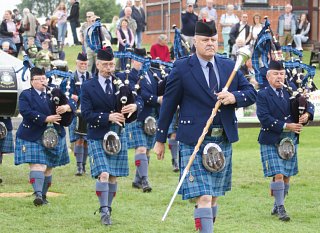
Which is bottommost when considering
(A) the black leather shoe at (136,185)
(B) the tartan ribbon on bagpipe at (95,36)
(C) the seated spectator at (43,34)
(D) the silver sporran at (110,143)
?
(A) the black leather shoe at (136,185)

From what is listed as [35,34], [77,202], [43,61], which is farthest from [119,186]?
[35,34]

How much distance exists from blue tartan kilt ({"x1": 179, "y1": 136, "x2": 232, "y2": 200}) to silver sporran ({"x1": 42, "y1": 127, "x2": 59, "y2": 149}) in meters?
2.90

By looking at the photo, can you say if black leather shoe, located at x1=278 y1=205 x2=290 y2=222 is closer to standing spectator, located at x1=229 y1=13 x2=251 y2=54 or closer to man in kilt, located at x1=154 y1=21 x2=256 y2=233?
man in kilt, located at x1=154 y1=21 x2=256 y2=233

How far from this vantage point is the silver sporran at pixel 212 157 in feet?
21.7

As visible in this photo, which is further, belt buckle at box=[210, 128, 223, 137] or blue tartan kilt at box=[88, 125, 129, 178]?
blue tartan kilt at box=[88, 125, 129, 178]

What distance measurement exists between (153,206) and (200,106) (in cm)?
295

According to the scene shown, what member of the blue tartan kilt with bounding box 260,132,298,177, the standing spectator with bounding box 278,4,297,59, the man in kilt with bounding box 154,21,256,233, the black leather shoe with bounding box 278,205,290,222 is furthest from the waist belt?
the standing spectator with bounding box 278,4,297,59

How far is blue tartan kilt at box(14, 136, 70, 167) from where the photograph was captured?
938 centimetres

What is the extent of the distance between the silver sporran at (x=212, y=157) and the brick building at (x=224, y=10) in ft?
59.6

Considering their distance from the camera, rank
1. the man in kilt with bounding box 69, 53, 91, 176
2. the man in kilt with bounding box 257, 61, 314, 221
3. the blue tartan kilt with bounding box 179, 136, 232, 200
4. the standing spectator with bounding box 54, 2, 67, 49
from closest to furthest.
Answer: the blue tartan kilt with bounding box 179, 136, 232, 200 < the man in kilt with bounding box 257, 61, 314, 221 < the man in kilt with bounding box 69, 53, 91, 176 < the standing spectator with bounding box 54, 2, 67, 49

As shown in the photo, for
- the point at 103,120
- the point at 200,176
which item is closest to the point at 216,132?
the point at 200,176

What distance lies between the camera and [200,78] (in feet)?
21.9

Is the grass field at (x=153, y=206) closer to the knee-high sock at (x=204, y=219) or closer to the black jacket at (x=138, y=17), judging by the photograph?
the knee-high sock at (x=204, y=219)

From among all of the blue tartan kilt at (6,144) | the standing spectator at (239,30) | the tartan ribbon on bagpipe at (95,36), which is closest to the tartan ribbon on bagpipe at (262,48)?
the tartan ribbon on bagpipe at (95,36)
